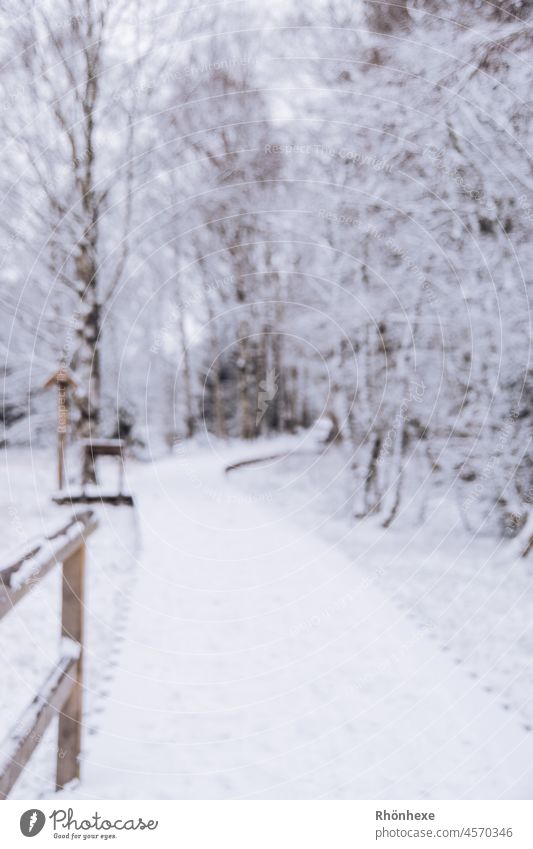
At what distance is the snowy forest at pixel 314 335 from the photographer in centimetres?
400

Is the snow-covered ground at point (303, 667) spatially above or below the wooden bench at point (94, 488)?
below

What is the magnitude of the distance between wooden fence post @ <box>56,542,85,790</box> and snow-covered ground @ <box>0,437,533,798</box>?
11 cm

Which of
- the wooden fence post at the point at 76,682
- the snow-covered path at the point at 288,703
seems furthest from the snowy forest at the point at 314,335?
the wooden fence post at the point at 76,682

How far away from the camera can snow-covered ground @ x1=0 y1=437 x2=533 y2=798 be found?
326 cm

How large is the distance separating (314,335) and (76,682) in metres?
11.3

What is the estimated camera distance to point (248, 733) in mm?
3756

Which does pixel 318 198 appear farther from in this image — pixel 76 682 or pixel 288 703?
pixel 76 682

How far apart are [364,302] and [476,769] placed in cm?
748

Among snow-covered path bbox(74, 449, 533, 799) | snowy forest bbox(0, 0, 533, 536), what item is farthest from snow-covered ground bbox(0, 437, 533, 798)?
snowy forest bbox(0, 0, 533, 536)

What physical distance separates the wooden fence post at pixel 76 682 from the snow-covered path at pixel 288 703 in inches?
5.0

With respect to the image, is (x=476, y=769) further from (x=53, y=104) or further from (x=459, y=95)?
(x=53, y=104)

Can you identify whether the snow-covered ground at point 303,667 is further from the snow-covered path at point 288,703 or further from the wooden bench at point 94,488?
the wooden bench at point 94,488

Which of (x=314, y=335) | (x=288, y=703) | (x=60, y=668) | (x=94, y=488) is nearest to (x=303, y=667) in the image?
(x=288, y=703)

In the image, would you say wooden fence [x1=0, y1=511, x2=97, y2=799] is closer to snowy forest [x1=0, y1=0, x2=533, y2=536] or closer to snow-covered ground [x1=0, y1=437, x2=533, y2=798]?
snow-covered ground [x1=0, y1=437, x2=533, y2=798]
